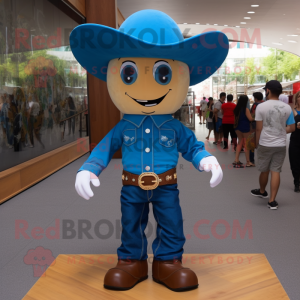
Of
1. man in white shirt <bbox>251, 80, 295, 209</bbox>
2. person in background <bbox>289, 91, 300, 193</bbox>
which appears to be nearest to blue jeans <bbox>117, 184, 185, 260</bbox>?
man in white shirt <bbox>251, 80, 295, 209</bbox>

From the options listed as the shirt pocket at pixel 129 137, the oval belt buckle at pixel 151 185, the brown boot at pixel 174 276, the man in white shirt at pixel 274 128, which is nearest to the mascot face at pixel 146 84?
the shirt pocket at pixel 129 137

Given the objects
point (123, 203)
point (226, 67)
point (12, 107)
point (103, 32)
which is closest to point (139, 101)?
point (103, 32)

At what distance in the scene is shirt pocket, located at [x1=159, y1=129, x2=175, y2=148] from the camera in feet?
7.73

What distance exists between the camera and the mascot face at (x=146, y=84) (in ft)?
7.50

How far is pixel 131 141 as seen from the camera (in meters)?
2.37

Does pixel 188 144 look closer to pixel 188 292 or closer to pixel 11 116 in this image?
pixel 188 292

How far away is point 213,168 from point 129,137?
56cm

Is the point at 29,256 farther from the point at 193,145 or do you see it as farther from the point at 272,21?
the point at 272,21

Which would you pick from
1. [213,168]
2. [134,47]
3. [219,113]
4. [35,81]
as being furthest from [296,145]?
[219,113]

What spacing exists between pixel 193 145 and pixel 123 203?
0.59 m

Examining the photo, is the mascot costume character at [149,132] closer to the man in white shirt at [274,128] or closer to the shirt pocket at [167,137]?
the shirt pocket at [167,137]

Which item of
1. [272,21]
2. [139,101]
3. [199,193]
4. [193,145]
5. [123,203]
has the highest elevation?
[272,21]

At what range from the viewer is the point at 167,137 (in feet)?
7.79

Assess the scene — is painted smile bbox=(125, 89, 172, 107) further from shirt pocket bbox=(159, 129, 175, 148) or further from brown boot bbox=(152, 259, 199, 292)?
brown boot bbox=(152, 259, 199, 292)
